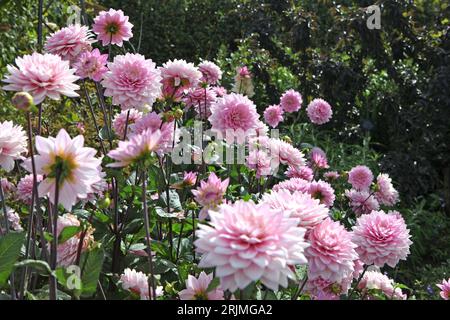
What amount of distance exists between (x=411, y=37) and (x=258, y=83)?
111 cm

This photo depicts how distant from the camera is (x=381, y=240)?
1.33 m

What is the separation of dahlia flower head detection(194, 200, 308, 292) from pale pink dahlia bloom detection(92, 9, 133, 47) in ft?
3.46

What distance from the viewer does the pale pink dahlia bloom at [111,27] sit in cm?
180

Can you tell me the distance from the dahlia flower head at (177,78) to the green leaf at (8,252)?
2.46 feet

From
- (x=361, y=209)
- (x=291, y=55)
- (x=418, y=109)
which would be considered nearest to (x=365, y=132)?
(x=418, y=109)

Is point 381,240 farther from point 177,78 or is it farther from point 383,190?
point 383,190

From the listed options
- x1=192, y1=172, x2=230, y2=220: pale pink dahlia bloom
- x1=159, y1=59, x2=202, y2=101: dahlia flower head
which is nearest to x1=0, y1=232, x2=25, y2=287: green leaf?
x1=192, y1=172, x2=230, y2=220: pale pink dahlia bloom

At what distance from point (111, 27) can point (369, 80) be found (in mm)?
2682

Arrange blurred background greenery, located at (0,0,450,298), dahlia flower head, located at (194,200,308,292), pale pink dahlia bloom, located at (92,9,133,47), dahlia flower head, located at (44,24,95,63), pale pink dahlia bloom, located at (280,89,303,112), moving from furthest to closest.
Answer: blurred background greenery, located at (0,0,450,298)
pale pink dahlia bloom, located at (280,89,303,112)
pale pink dahlia bloom, located at (92,9,133,47)
dahlia flower head, located at (44,24,95,63)
dahlia flower head, located at (194,200,308,292)

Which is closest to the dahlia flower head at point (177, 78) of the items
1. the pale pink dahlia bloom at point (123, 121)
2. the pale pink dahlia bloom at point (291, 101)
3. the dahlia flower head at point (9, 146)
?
the pale pink dahlia bloom at point (123, 121)

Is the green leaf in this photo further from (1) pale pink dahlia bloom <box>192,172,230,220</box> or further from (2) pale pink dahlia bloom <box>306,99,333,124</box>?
(2) pale pink dahlia bloom <box>306,99,333,124</box>

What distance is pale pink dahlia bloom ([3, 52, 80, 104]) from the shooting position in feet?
3.84
